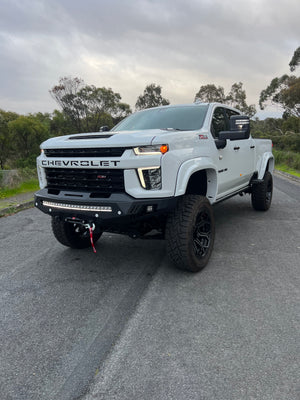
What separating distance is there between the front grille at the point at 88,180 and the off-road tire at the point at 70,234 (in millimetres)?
682

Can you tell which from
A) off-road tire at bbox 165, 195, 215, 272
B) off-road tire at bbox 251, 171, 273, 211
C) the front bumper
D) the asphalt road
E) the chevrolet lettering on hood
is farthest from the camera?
off-road tire at bbox 251, 171, 273, 211

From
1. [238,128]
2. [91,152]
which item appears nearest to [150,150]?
A: [91,152]

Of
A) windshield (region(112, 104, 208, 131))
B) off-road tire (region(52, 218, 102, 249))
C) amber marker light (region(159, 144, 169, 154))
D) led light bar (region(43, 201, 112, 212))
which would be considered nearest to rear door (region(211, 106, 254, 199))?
windshield (region(112, 104, 208, 131))

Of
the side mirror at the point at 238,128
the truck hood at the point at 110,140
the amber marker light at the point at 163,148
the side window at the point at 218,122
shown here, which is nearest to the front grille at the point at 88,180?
the truck hood at the point at 110,140

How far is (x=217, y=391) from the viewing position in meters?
1.85

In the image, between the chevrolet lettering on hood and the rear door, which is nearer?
the chevrolet lettering on hood

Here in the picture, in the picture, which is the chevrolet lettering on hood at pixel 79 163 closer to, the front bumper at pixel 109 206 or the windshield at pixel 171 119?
the front bumper at pixel 109 206

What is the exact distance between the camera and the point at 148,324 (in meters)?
2.53

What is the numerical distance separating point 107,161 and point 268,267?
2.22 meters

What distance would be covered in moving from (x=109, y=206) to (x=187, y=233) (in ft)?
2.82

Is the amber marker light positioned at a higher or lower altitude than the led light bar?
higher

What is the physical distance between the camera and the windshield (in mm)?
4074

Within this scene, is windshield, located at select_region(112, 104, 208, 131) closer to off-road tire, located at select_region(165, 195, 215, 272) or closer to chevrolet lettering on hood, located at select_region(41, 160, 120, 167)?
off-road tire, located at select_region(165, 195, 215, 272)

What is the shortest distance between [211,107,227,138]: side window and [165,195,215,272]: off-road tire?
1.19 metres
